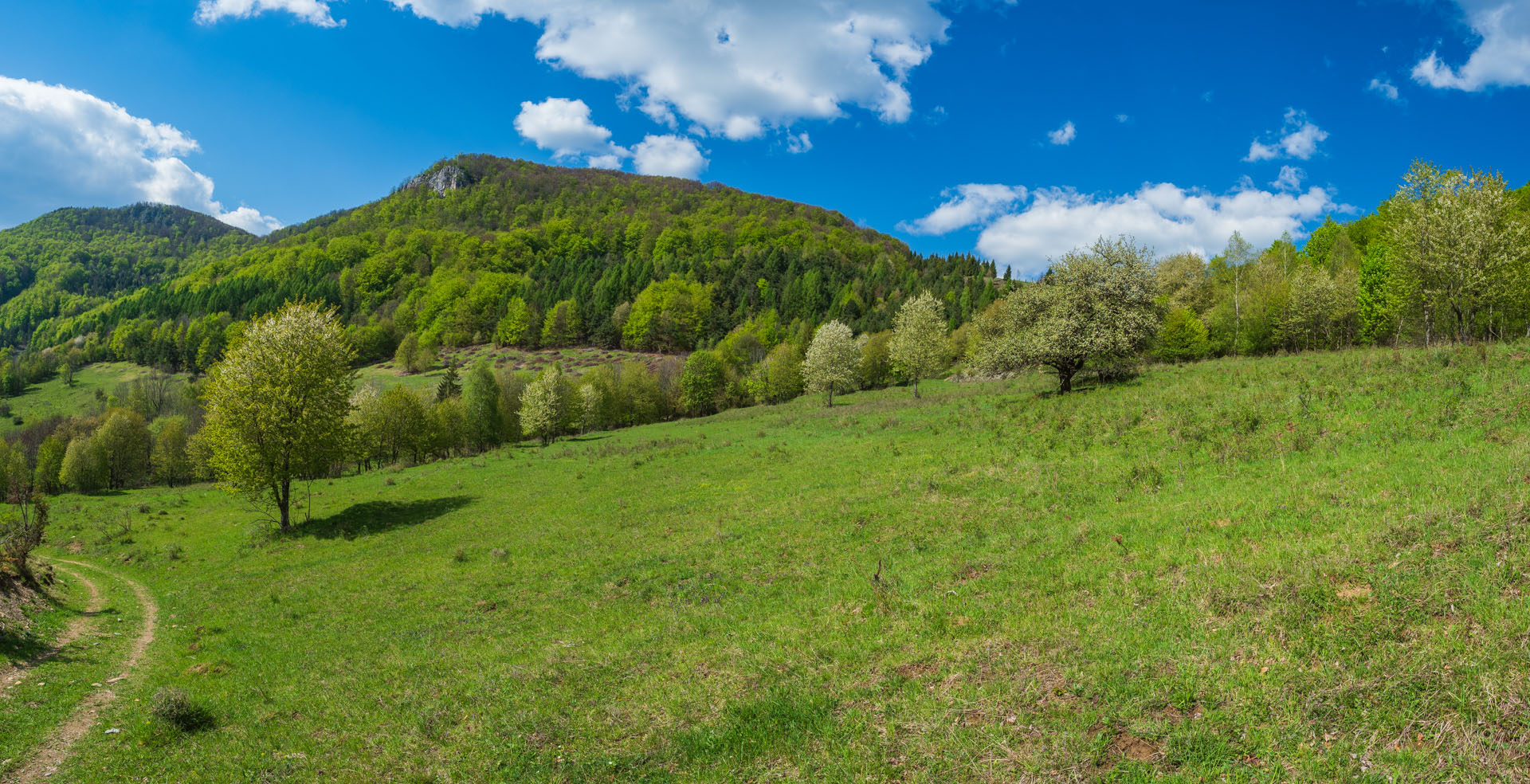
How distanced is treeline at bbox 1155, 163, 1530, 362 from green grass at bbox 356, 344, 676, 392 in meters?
96.1

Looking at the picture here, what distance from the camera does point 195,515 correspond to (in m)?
42.1

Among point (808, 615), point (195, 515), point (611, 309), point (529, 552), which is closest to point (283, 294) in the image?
point (611, 309)

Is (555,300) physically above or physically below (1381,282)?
above

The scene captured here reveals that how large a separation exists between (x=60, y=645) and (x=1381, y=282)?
90239 mm

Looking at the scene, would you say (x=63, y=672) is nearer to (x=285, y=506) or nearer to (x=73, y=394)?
(x=285, y=506)

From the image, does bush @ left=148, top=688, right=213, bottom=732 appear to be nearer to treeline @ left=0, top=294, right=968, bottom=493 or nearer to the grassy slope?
the grassy slope

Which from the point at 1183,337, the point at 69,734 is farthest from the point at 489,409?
the point at 1183,337

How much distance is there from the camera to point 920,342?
64.1 meters

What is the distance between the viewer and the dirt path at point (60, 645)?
13.3m

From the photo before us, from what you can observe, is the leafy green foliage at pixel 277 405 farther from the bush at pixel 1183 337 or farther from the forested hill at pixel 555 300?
the forested hill at pixel 555 300

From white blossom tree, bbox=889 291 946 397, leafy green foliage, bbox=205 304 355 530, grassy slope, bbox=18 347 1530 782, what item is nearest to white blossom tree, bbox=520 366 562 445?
leafy green foliage, bbox=205 304 355 530

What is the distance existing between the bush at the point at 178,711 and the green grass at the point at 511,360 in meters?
109

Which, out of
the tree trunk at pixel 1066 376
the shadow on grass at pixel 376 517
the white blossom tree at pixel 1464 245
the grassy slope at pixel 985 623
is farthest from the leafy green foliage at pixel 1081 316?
the shadow on grass at pixel 376 517

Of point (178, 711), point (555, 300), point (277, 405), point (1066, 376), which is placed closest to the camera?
point (178, 711)
